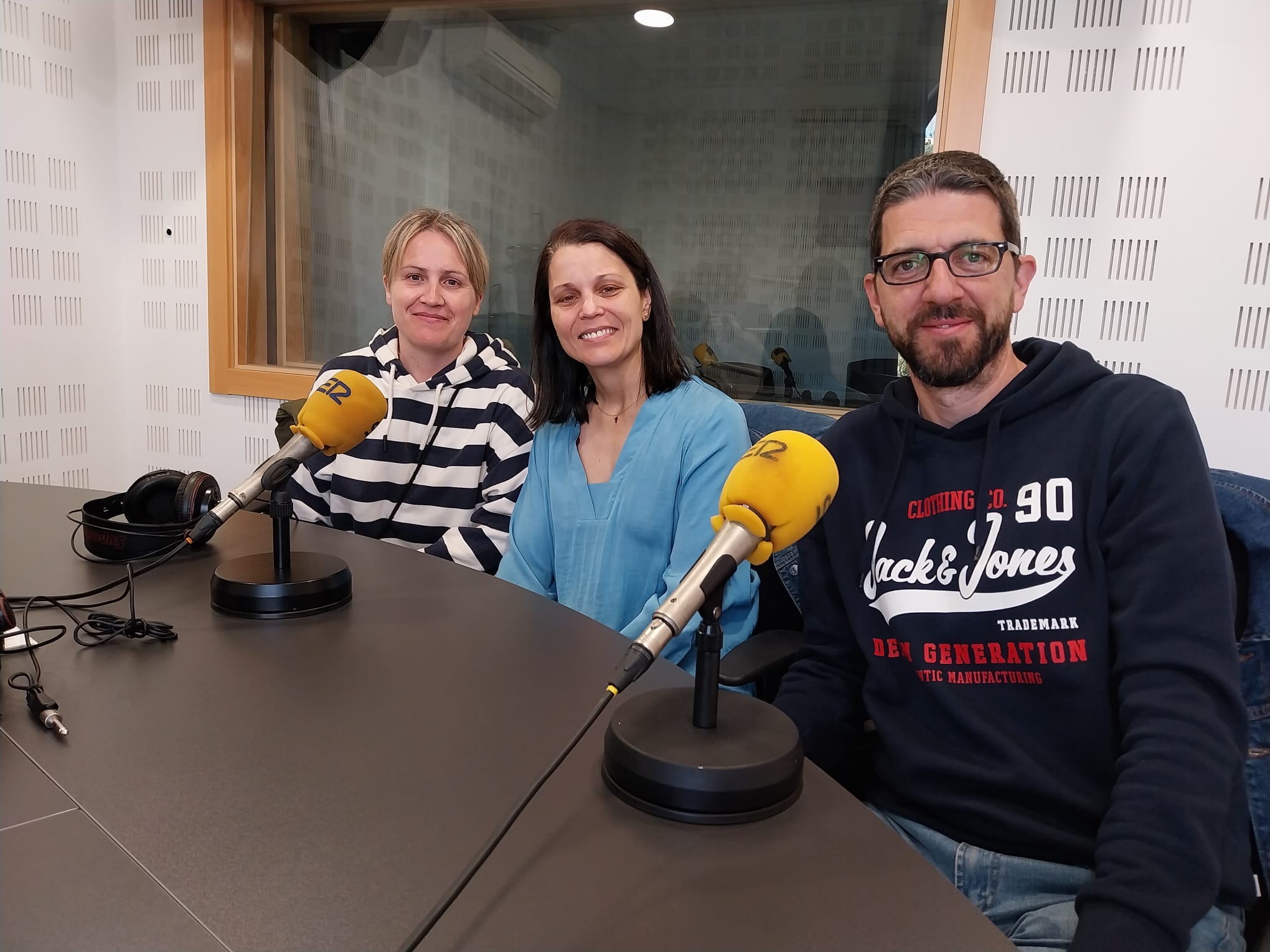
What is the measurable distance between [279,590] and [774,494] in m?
0.70

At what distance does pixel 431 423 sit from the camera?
219 cm

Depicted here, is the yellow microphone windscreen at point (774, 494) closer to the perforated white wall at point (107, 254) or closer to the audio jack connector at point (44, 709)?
the audio jack connector at point (44, 709)

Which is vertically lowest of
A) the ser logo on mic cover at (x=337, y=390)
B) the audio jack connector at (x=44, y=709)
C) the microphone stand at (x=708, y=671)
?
the audio jack connector at (x=44, y=709)

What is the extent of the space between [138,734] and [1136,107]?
2.52 meters

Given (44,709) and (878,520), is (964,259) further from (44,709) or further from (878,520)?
(44,709)

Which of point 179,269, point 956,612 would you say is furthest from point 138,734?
point 179,269

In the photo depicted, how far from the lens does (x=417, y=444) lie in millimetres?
2182

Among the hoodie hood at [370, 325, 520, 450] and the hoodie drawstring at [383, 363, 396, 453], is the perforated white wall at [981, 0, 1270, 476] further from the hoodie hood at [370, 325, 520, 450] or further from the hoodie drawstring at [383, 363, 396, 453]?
the hoodie drawstring at [383, 363, 396, 453]

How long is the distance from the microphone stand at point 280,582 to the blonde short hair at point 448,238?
1.28 m

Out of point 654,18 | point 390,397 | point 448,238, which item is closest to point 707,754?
point 390,397

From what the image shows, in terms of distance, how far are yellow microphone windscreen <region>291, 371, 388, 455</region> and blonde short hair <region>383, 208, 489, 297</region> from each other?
116 cm

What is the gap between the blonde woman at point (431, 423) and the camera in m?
2.12

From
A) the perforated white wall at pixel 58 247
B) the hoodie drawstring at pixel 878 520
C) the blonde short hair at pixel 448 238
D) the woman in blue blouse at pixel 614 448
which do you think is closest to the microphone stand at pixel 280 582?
the woman in blue blouse at pixel 614 448

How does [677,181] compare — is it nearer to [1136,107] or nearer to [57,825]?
[1136,107]
